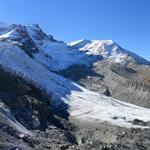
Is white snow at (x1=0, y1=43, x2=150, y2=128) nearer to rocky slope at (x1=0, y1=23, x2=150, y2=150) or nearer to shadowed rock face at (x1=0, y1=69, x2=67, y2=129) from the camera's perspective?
rocky slope at (x1=0, y1=23, x2=150, y2=150)

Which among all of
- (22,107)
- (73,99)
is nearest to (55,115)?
(22,107)

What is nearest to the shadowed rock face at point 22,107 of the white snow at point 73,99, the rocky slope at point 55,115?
the rocky slope at point 55,115

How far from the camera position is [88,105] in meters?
147

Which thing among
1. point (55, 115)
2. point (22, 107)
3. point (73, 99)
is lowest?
point (55, 115)

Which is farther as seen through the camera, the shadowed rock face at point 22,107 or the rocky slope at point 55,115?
the shadowed rock face at point 22,107

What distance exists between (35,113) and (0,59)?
60.2 m

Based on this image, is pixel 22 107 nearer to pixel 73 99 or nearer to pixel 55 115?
pixel 55 115

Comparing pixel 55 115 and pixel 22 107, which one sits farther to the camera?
pixel 55 115

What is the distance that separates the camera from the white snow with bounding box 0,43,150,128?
13250 cm

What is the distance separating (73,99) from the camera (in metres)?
152

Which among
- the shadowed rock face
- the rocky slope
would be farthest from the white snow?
the shadowed rock face

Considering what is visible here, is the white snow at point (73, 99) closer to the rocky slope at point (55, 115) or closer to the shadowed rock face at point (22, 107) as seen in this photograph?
the rocky slope at point (55, 115)

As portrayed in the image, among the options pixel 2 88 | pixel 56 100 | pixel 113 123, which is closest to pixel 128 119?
pixel 113 123

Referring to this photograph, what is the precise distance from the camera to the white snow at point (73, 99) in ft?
435
